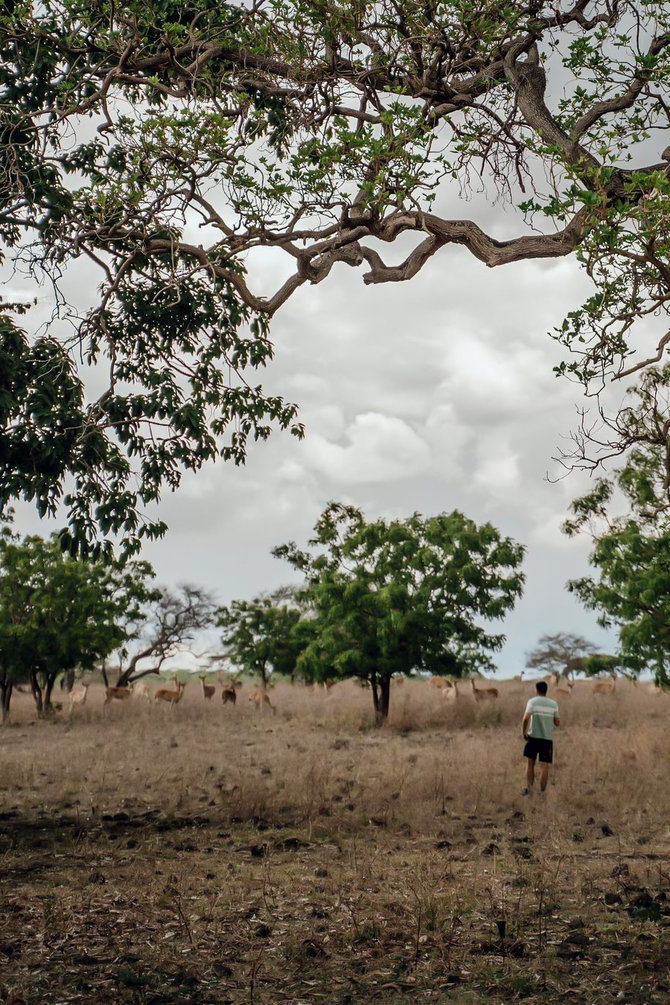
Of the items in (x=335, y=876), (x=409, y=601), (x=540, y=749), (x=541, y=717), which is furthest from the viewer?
(x=409, y=601)

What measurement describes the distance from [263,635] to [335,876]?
35.8m

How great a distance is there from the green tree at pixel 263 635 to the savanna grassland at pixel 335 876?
905 inches

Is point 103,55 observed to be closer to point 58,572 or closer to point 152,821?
point 152,821

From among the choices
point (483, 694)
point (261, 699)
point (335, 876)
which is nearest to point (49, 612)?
point (261, 699)

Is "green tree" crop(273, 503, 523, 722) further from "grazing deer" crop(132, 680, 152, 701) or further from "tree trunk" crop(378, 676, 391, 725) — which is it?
"grazing deer" crop(132, 680, 152, 701)

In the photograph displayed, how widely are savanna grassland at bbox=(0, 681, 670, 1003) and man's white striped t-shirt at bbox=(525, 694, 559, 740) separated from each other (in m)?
0.92

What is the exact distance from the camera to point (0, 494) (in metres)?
10.9

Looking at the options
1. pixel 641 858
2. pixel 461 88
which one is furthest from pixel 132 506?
pixel 641 858

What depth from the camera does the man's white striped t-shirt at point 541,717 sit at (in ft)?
52.4

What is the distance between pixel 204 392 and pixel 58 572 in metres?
20.0

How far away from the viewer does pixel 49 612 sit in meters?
30.2

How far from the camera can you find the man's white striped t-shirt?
52.4 ft

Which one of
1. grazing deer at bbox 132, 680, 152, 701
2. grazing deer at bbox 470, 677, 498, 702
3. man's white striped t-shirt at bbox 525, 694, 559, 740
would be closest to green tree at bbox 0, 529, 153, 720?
grazing deer at bbox 132, 680, 152, 701

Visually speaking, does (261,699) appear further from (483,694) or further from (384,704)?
(483,694)
